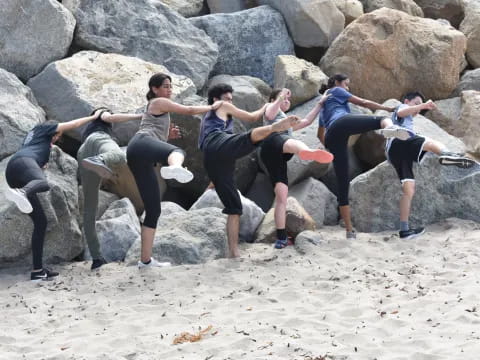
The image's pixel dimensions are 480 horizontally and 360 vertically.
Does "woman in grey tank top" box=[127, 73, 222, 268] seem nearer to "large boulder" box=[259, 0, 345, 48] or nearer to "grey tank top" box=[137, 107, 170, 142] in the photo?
"grey tank top" box=[137, 107, 170, 142]

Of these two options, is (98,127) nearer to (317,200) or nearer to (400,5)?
(317,200)

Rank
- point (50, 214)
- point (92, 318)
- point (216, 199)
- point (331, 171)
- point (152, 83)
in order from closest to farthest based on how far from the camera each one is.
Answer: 1. point (92, 318)
2. point (152, 83)
3. point (50, 214)
4. point (216, 199)
5. point (331, 171)

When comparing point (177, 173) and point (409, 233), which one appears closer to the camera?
point (177, 173)

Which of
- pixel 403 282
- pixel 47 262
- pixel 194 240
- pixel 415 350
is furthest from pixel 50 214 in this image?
pixel 415 350

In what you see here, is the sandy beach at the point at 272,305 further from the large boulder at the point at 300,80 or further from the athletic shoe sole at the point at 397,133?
the large boulder at the point at 300,80

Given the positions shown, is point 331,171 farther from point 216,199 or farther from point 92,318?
point 92,318

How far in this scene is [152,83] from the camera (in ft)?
22.9

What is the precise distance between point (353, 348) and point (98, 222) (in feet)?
11.8

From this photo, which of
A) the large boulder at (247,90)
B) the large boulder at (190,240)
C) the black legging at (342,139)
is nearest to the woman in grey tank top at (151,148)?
the large boulder at (190,240)

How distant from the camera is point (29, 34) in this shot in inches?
395

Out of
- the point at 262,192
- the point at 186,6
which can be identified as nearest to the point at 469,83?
the point at 262,192

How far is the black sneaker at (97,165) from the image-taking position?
21.7 ft

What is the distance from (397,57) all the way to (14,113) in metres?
5.21

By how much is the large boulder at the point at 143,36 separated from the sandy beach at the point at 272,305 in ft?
12.9
